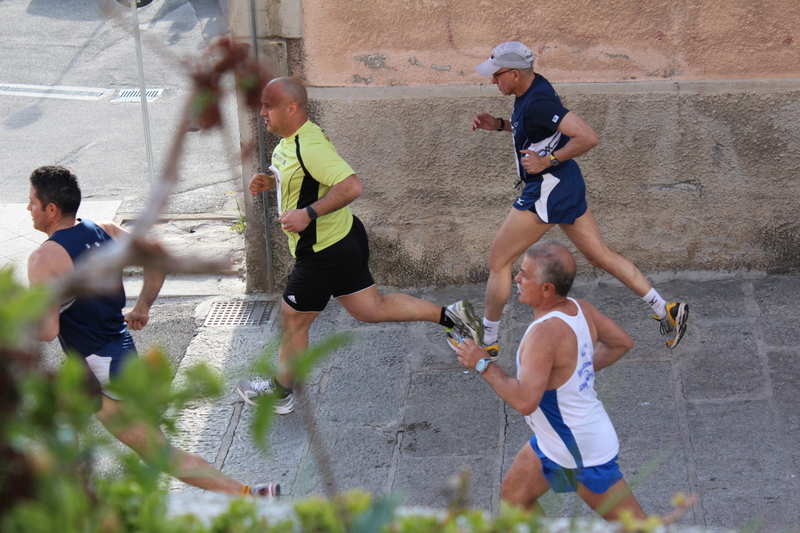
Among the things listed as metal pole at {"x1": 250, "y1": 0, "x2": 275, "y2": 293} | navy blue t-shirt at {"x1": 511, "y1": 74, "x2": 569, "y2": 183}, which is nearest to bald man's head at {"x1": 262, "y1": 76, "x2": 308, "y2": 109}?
metal pole at {"x1": 250, "y1": 0, "x2": 275, "y2": 293}

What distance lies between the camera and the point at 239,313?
5.74 m

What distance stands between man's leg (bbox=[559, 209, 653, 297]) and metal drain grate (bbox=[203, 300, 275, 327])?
213 centimetres

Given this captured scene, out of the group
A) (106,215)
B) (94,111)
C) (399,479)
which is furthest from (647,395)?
(94,111)

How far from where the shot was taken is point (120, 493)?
1525 millimetres

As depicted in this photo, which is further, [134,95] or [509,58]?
[134,95]

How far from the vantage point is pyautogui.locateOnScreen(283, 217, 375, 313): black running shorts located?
4402 millimetres

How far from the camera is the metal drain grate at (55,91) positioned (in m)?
11.6

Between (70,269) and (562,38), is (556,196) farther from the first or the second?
(70,269)

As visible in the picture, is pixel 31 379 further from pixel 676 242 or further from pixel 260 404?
pixel 676 242

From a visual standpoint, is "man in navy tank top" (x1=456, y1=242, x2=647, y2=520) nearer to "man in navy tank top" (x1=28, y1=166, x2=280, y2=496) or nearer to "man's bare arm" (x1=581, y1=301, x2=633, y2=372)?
"man's bare arm" (x1=581, y1=301, x2=633, y2=372)

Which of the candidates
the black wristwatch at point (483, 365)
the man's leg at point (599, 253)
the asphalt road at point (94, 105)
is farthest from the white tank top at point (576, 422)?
the asphalt road at point (94, 105)

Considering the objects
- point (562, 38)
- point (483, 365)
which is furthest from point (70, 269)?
point (562, 38)

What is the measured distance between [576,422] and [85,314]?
208 cm

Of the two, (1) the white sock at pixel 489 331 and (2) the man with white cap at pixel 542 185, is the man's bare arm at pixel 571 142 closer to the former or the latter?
(2) the man with white cap at pixel 542 185
